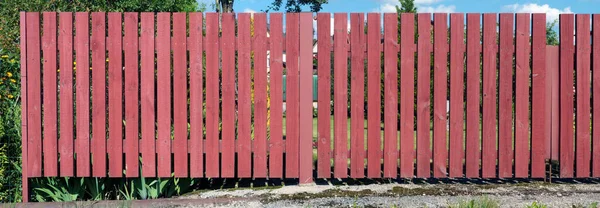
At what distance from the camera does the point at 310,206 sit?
13.5 feet

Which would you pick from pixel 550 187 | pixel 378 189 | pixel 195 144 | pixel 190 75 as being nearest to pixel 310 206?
pixel 378 189

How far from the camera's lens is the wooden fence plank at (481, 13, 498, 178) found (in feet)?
15.3

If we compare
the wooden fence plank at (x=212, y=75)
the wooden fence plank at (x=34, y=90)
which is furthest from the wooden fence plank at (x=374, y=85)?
the wooden fence plank at (x=34, y=90)

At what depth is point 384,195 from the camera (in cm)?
443

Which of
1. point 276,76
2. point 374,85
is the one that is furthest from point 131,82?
point 374,85

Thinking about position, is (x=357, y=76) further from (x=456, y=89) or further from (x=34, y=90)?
(x=34, y=90)

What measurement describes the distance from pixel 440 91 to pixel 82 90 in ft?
10.3

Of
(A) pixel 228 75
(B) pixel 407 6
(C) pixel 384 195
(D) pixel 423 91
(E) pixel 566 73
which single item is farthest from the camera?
(B) pixel 407 6

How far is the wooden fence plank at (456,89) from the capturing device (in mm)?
4602

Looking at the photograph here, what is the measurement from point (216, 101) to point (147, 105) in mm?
606

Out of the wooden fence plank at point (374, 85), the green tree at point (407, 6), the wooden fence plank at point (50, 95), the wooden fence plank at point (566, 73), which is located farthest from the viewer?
the green tree at point (407, 6)

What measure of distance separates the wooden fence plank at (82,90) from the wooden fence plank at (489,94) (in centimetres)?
346

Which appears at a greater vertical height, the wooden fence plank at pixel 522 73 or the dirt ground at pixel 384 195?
the wooden fence plank at pixel 522 73

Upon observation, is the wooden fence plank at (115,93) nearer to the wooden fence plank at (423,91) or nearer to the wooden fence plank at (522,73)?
the wooden fence plank at (423,91)
